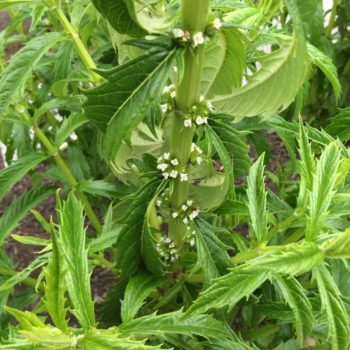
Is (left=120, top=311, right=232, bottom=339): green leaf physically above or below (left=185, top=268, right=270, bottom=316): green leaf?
below

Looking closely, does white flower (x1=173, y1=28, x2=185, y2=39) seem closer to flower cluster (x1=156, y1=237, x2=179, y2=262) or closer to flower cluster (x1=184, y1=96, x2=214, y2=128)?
flower cluster (x1=184, y1=96, x2=214, y2=128)

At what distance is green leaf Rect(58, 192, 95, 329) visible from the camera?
2.21 ft

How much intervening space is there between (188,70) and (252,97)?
10cm

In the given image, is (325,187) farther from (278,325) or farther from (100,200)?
(100,200)

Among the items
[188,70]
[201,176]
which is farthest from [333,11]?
[188,70]

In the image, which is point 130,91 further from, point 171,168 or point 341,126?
point 341,126

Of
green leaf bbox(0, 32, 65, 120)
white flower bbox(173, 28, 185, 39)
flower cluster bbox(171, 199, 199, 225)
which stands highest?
white flower bbox(173, 28, 185, 39)

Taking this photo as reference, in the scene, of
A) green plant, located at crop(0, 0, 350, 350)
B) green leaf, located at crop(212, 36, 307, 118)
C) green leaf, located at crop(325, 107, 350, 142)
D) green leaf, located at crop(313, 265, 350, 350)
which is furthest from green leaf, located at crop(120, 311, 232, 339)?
green leaf, located at crop(325, 107, 350, 142)

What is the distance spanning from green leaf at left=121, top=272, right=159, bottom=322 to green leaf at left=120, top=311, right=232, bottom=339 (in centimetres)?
7

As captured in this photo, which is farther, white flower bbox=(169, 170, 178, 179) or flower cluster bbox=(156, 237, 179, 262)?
flower cluster bbox=(156, 237, 179, 262)

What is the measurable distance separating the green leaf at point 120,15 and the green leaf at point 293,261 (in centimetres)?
31

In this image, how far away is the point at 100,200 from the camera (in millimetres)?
1752

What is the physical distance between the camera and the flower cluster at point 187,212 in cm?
87

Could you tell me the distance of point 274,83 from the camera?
24.5 inches
